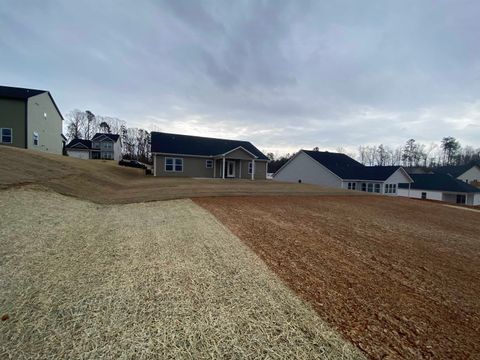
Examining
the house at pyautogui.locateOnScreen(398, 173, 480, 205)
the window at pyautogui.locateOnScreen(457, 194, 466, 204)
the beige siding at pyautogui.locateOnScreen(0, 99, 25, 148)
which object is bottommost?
the window at pyautogui.locateOnScreen(457, 194, 466, 204)

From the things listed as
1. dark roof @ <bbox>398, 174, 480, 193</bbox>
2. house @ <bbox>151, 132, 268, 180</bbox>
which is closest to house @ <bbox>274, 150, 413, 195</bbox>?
dark roof @ <bbox>398, 174, 480, 193</bbox>

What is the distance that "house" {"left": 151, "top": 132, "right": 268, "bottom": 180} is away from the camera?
25.7 m

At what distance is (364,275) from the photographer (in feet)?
13.8

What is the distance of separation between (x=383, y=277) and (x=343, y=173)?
30614 millimetres

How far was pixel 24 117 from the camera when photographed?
68.6 ft

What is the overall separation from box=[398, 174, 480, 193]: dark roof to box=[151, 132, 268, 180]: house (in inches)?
1084

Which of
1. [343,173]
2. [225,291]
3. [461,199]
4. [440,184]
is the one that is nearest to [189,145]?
[343,173]

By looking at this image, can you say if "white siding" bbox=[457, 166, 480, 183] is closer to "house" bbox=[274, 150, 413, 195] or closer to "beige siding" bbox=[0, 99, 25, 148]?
"house" bbox=[274, 150, 413, 195]

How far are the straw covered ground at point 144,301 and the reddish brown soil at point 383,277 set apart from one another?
1.53 ft

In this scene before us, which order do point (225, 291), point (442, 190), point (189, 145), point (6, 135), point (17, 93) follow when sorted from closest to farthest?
1. point (225, 291)
2. point (6, 135)
3. point (17, 93)
4. point (189, 145)
5. point (442, 190)

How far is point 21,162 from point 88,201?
23.4 ft

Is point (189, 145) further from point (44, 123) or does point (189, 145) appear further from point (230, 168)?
point (44, 123)

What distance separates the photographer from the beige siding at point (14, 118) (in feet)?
66.9

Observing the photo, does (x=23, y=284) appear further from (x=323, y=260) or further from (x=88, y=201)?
(x=88, y=201)
